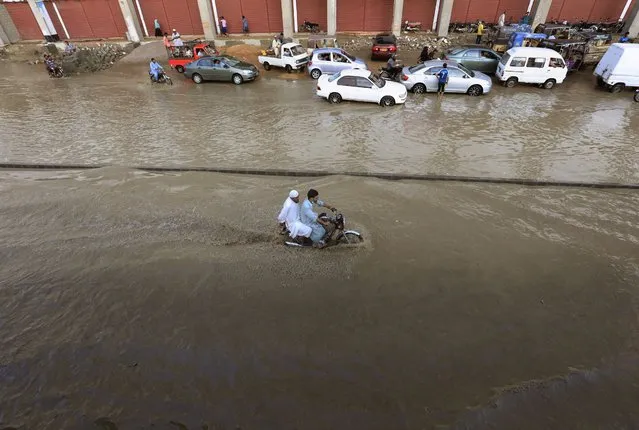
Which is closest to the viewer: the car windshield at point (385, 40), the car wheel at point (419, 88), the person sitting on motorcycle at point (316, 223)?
the person sitting on motorcycle at point (316, 223)

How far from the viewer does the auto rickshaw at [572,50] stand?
17.4 metres

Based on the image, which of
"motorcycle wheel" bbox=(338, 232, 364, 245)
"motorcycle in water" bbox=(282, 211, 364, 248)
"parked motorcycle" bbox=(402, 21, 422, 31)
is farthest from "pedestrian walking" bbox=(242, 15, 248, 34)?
"motorcycle wheel" bbox=(338, 232, 364, 245)

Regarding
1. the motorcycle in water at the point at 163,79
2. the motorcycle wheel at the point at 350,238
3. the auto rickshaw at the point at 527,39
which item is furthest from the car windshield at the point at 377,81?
the motorcycle in water at the point at 163,79

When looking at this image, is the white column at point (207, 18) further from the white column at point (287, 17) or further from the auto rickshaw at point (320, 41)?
the auto rickshaw at point (320, 41)

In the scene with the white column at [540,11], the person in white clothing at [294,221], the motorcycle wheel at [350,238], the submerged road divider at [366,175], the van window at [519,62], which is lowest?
the submerged road divider at [366,175]

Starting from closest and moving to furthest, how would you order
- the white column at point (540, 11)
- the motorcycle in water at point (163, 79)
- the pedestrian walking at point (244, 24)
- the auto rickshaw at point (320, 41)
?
the motorcycle in water at point (163, 79), the auto rickshaw at point (320, 41), the white column at point (540, 11), the pedestrian walking at point (244, 24)

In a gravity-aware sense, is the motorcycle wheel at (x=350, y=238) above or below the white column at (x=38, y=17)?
below

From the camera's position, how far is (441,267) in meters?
6.36

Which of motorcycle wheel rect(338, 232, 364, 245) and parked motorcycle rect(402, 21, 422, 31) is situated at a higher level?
parked motorcycle rect(402, 21, 422, 31)

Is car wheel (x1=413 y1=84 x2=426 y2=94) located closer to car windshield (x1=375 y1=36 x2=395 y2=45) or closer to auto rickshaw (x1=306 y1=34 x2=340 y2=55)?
car windshield (x1=375 y1=36 x2=395 y2=45)

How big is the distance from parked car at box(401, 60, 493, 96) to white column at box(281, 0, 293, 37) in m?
11.1

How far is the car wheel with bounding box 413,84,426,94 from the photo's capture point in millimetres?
15297

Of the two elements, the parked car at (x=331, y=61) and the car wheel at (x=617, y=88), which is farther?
the parked car at (x=331, y=61)

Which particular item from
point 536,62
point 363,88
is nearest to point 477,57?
point 536,62
